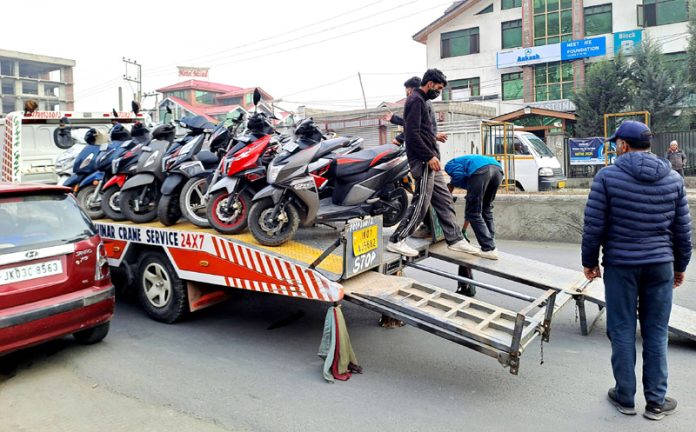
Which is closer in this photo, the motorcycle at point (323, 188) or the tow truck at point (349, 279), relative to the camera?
the tow truck at point (349, 279)

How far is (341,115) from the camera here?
2656cm

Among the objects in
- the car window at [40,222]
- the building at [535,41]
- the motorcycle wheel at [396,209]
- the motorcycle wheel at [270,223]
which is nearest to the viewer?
the car window at [40,222]

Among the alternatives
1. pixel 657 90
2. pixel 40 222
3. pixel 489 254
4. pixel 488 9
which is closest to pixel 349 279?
pixel 489 254

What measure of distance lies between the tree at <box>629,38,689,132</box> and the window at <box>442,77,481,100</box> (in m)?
12.7

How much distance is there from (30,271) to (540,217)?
820cm

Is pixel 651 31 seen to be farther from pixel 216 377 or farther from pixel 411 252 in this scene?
pixel 216 377

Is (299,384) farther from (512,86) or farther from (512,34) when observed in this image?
(512,34)

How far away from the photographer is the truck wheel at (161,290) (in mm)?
5434

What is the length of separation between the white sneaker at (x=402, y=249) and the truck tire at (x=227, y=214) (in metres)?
1.40

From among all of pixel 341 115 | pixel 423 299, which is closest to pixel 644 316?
pixel 423 299

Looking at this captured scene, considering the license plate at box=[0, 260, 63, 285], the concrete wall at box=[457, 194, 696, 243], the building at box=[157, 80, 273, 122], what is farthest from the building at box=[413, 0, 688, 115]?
the license plate at box=[0, 260, 63, 285]

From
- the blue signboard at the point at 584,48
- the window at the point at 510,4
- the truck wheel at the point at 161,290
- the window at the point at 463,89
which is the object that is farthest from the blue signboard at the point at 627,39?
the truck wheel at the point at 161,290

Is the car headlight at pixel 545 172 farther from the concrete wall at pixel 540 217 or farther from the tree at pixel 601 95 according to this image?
the tree at pixel 601 95

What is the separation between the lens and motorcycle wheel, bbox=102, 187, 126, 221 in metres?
6.44
